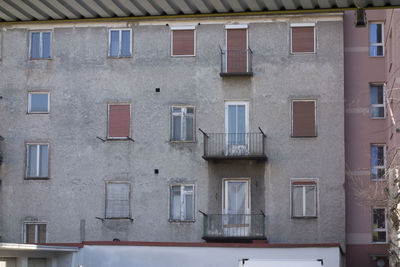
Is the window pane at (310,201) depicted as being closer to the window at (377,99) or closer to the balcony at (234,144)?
the balcony at (234,144)

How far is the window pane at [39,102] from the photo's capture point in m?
40.7

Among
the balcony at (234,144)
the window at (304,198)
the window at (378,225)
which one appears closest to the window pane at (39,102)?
the balcony at (234,144)

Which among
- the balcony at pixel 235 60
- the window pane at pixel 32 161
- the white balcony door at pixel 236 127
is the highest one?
the balcony at pixel 235 60

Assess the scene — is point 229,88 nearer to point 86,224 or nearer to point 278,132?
point 278,132

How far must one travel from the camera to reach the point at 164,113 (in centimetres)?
3972

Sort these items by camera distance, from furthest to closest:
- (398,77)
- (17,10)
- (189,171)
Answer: (189,171), (398,77), (17,10)

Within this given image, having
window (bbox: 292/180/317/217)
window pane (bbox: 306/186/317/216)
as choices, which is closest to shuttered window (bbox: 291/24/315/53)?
window (bbox: 292/180/317/217)

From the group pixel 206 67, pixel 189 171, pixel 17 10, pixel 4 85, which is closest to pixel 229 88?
pixel 206 67

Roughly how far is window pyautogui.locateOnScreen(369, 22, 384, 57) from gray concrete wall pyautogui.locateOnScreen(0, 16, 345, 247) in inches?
74.1

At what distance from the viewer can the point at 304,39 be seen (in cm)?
3931

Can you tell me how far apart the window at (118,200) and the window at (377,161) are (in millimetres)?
10933

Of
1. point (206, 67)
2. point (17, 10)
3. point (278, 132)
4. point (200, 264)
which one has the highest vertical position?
point (206, 67)

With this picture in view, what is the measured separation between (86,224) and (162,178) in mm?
3938

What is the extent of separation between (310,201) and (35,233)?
1233 centimetres
